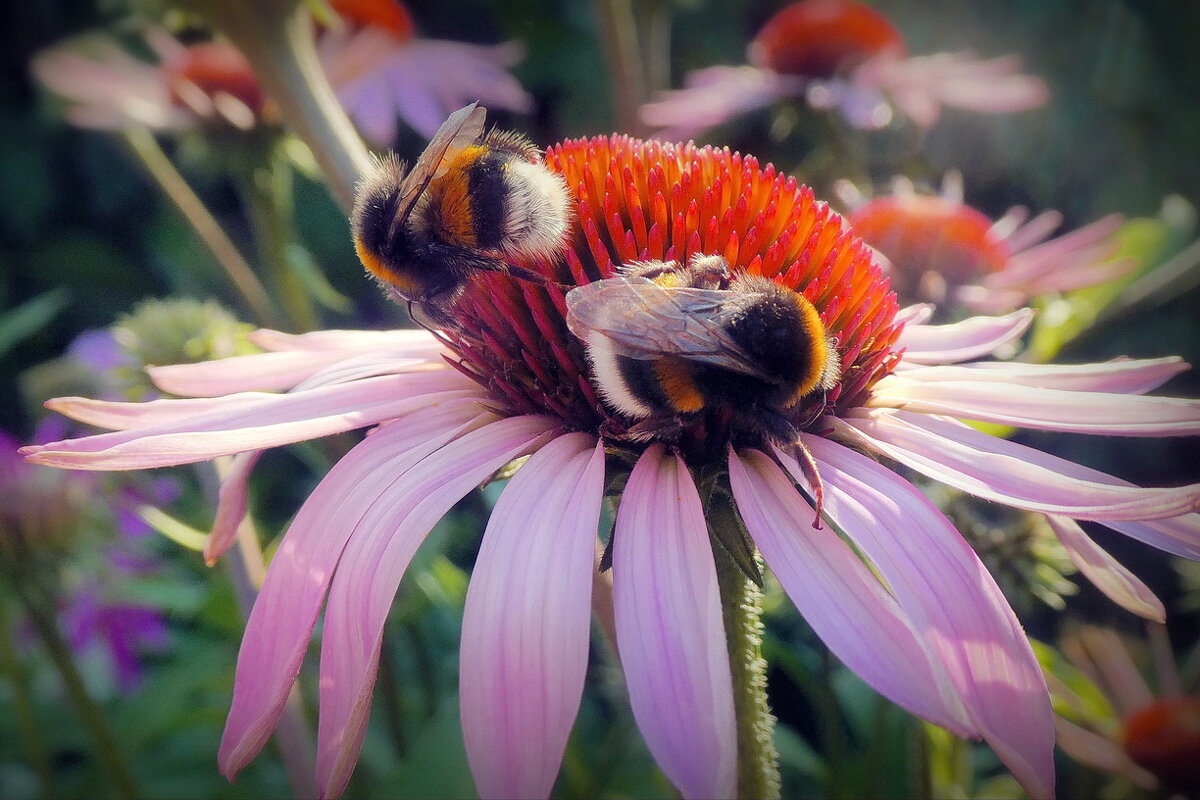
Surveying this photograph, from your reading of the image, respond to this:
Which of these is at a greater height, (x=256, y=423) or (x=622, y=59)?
(x=622, y=59)

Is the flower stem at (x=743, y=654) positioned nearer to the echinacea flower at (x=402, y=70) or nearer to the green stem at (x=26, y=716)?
the green stem at (x=26, y=716)

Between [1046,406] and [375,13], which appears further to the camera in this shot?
[375,13]

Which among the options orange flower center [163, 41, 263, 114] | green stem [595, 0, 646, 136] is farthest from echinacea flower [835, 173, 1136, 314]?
orange flower center [163, 41, 263, 114]

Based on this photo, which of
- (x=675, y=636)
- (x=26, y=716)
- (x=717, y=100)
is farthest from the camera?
(x=717, y=100)

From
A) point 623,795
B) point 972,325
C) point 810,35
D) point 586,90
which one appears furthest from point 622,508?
point 586,90

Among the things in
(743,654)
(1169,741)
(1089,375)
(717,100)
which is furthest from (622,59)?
(1169,741)

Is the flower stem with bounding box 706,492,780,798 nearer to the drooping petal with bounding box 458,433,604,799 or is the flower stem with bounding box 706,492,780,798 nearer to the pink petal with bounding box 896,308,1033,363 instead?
the drooping petal with bounding box 458,433,604,799

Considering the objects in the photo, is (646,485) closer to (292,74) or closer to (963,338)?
(963,338)

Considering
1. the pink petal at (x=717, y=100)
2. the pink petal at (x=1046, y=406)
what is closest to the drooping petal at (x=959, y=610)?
the pink petal at (x=1046, y=406)
